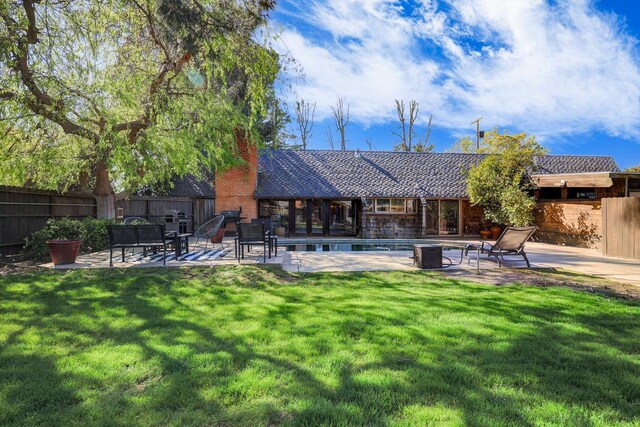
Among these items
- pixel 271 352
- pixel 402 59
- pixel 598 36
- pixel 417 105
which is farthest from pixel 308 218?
pixel 417 105

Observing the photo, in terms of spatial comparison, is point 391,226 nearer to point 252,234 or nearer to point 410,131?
point 252,234

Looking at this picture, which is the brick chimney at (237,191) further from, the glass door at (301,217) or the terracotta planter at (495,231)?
the terracotta planter at (495,231)

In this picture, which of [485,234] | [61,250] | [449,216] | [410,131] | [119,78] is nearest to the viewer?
[61,250]

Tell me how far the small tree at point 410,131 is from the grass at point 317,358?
33697mm

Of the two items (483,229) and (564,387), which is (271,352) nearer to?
(564,387)

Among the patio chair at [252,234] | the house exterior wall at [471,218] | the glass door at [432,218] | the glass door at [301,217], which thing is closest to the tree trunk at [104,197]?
the patio chair at [252,234]

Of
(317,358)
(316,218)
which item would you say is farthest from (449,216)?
(317,358)

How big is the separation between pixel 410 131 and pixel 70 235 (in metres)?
34.2

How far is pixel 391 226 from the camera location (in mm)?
19578

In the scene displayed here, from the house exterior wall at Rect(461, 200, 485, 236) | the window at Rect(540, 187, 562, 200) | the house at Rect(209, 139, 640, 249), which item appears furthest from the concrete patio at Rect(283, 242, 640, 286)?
the house exterior wall at Rect(461, 200, 485, 236)

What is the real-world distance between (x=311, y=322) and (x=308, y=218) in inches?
601

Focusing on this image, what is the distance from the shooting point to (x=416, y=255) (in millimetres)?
8523

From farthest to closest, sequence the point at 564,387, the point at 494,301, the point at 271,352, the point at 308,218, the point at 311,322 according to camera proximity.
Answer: the point at 308,218 → the point at 494,301 → the point at 311,322 → the point at 271,352 → the point at 564,387

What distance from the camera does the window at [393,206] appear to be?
1972 centimetres
